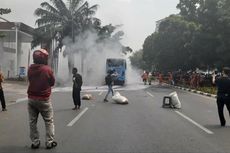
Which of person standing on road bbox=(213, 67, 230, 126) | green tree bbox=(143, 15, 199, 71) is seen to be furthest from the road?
green tree bbox=(143, 15, 199, 71)

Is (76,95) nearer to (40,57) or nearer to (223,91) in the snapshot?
(223,91)

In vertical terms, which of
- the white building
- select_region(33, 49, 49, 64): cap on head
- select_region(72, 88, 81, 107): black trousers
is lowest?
select_region(72, 88, 81, 107): black trousers

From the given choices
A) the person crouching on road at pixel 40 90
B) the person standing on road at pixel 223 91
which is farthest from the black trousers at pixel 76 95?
the person crouching on road at pixel 40 90

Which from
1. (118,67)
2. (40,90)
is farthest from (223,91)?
(118,67)

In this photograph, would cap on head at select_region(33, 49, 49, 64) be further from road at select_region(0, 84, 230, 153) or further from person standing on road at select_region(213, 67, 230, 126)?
person standing on road at select_region(213, 67, 230, 126)

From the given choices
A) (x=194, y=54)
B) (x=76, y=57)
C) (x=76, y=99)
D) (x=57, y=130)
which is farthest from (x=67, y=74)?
(x=57, y=130)

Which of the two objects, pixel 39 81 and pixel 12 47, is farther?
pixel 12 47

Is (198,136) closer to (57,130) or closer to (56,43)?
(57,130)

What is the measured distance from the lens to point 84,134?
11.4 meters

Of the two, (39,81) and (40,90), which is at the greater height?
(39,81)

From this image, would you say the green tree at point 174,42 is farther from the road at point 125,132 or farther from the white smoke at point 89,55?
the road at point 125,132

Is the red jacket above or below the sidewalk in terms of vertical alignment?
above

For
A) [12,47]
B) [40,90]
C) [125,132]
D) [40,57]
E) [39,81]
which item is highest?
[12,47]

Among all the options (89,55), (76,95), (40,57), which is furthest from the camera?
(89,55)
